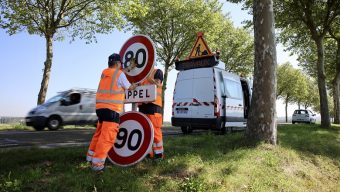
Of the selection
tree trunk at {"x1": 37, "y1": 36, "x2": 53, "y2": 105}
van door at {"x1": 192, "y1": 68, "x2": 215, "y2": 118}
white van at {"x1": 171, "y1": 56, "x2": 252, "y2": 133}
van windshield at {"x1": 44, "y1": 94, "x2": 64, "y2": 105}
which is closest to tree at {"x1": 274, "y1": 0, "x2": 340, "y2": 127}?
white van at {"x1": 171, "y1": 56, "x2": 252, "y2": 133}

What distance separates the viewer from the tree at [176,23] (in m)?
29.2

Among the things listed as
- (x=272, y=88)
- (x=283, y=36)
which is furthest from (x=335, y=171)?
(x=283, y=36)

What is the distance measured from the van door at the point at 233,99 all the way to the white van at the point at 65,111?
8101mm

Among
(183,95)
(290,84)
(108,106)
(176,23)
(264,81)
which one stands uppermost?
(176,23)

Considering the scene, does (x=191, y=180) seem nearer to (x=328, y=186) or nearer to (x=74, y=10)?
(x=328, y=186)

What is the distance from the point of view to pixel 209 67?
12414 mm

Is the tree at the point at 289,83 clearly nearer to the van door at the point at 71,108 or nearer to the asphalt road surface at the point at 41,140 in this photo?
the van door at the point at 71,108

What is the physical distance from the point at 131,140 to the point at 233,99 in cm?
833

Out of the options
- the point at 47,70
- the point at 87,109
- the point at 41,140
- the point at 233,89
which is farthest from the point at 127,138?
the point at 47,70

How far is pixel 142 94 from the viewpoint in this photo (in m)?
5.67

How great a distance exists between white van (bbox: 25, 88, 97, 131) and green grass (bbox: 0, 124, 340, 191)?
938 cm

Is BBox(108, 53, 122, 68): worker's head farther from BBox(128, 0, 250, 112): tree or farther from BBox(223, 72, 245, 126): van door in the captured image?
BBox(128, 0, 250, 112): tree

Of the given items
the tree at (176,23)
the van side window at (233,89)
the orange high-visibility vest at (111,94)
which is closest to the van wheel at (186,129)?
the van side window at (233,89)

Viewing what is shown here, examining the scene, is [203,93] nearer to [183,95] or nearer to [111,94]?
[183,95]
